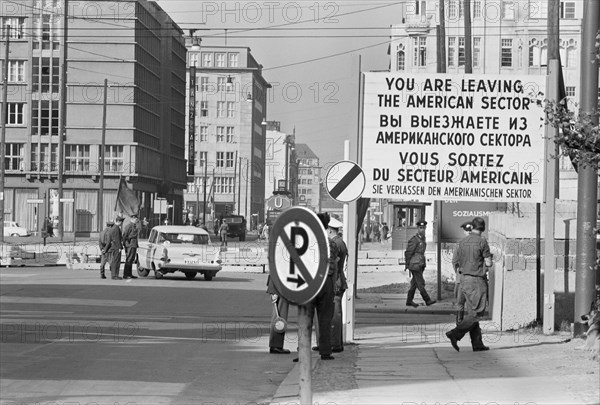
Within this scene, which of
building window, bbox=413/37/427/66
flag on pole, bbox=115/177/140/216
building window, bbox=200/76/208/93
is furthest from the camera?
building window, bbox=200/76/208/93

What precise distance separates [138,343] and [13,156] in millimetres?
77717

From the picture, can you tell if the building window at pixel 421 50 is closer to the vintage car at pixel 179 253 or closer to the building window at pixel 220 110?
the vintage car at pixel 179 253

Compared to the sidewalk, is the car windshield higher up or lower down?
higher up

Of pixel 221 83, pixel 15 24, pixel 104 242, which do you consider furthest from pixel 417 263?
pixel 221 83

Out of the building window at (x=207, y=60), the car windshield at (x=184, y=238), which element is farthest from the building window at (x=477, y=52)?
the building window at (x=207, y=60)

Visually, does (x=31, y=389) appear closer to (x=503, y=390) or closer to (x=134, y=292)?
(x=503, y=390)

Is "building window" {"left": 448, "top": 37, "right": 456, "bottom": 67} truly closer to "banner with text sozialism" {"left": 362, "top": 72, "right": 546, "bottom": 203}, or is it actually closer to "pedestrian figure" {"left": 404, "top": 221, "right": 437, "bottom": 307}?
"pedestrian figure" {"left": 404, "top": 221, "right": 437, "bottom": 307}

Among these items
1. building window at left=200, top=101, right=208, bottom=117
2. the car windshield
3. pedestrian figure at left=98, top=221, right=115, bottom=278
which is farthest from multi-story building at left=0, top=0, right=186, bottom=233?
building window at left=200, top=101, right=208, bottom=117

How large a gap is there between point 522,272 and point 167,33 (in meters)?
94.0

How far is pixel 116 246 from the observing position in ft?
116

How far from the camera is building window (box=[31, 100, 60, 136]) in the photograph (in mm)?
92375

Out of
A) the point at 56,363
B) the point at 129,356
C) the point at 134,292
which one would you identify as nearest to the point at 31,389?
the point at 56,363

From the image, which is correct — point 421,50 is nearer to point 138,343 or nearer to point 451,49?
point 451,49

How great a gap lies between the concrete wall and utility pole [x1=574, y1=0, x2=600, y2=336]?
2028 mm
